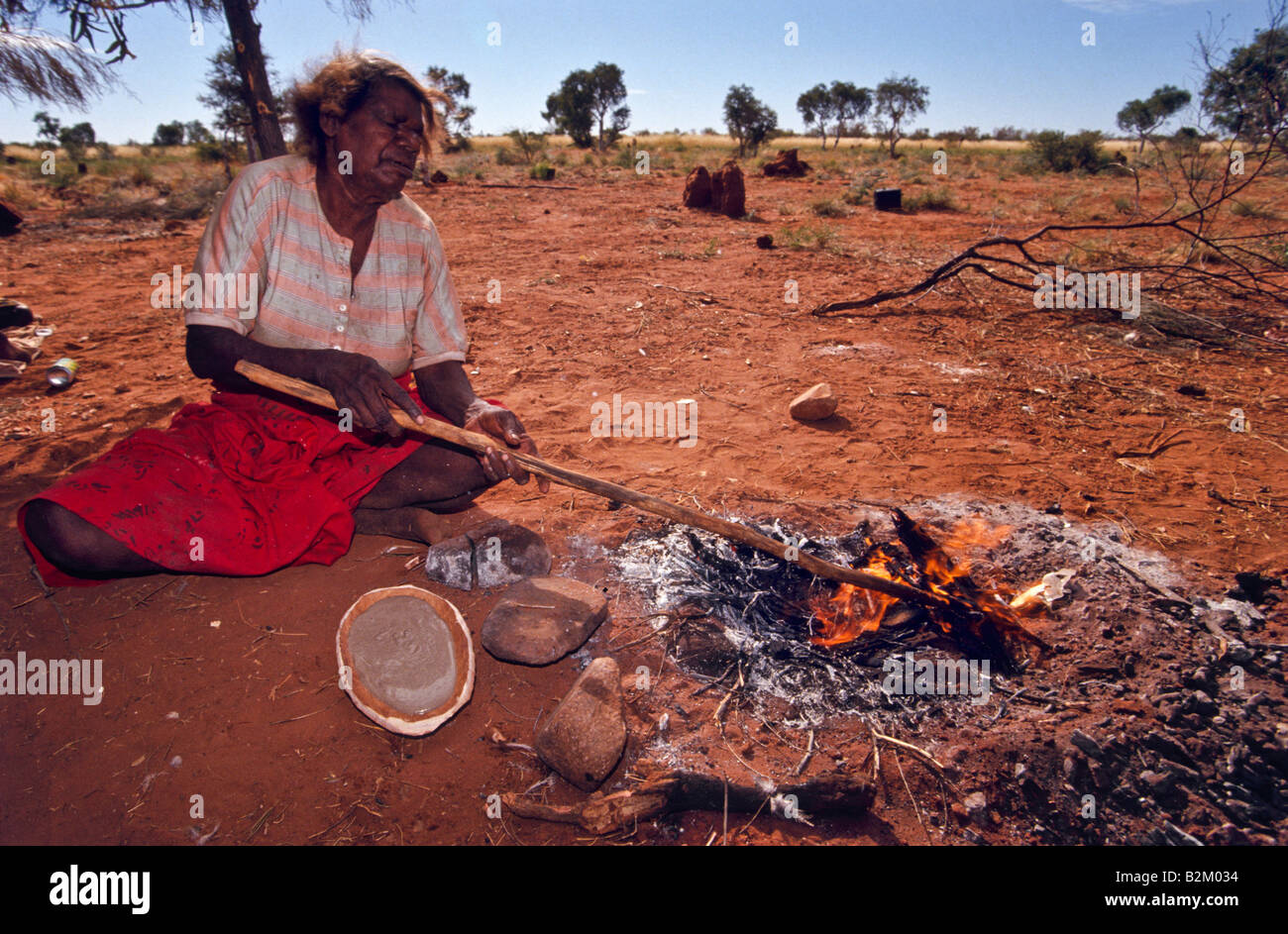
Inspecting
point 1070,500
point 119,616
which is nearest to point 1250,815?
point 1070,500

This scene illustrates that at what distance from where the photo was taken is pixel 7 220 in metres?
10.3

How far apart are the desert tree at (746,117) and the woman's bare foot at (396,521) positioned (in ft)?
85.9

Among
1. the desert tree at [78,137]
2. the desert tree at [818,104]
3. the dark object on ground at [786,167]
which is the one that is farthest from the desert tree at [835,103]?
the desert tree at [78,137]

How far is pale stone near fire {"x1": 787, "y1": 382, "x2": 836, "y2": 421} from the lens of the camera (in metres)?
4.26

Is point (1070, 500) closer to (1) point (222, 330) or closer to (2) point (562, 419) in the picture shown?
(2) point (562, 419)

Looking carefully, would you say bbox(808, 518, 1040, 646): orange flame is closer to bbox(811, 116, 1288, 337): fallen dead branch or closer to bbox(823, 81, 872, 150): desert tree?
bbox(811, 116, 1288, 337): fallen dead branch

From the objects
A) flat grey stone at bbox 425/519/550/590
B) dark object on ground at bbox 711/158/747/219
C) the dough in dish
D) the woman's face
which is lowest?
the dough in dish

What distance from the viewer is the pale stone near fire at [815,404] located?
4258 millimetres

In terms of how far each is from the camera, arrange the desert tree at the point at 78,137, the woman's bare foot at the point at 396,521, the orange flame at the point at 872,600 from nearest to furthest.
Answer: the orange flame at the point at 872,600, the woman's bare foot at the point at 396,521, the desert tree at the point at 78,137

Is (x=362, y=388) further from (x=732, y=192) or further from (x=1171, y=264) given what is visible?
(x=732, y=192)

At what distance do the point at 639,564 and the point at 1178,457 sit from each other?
3504mm

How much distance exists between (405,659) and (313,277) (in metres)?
1.56

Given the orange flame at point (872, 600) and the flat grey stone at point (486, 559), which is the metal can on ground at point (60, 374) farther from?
the orange flame at point (872, 600)

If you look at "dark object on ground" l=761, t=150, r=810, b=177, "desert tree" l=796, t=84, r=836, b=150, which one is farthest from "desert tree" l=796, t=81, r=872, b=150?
"dark object on ground" l=761, t=150, r=810, b=177
